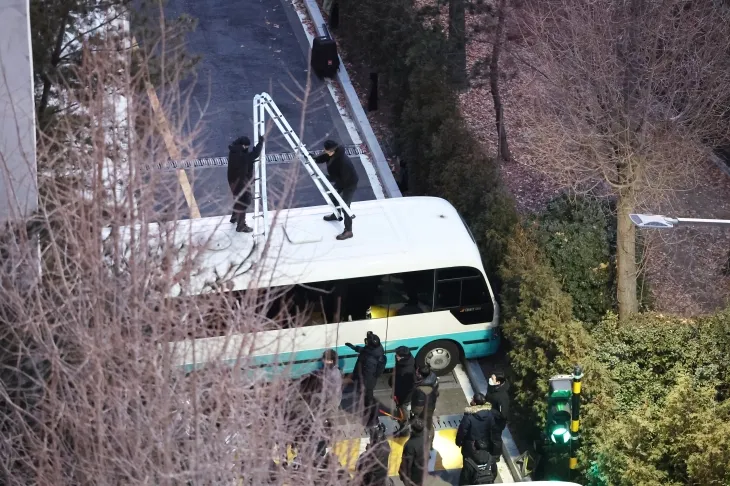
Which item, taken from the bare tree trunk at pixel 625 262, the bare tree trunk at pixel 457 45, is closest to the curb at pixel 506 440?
the bare tree trunk at pixel 625 262

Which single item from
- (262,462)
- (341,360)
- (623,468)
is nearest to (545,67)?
(341,360)

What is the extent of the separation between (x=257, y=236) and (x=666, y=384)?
5.87m

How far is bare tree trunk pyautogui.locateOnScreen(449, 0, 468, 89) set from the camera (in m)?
21.1

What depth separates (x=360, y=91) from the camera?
80.8ft

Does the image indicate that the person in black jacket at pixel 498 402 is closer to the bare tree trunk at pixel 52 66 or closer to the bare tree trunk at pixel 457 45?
the bare tree trunk at pixel 52 66

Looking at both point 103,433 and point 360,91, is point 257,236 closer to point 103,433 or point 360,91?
point 103,433

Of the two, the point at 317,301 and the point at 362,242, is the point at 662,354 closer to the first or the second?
the point at 362,242

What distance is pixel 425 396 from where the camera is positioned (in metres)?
14.2

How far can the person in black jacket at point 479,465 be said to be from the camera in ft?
45.1

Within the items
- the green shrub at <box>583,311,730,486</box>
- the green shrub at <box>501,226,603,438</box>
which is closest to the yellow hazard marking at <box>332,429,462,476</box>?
the green shrub at <box>501,226,603,438</box>

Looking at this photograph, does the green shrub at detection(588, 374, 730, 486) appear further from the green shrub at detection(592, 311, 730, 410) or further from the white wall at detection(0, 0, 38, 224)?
the white wall at detection(0, 0, 38, 224)

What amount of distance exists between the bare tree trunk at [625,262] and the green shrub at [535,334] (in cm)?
101

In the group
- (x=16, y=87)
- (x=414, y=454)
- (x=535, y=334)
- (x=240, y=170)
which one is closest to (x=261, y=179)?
(x=240, y=170)

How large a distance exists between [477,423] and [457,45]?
9427 mm
